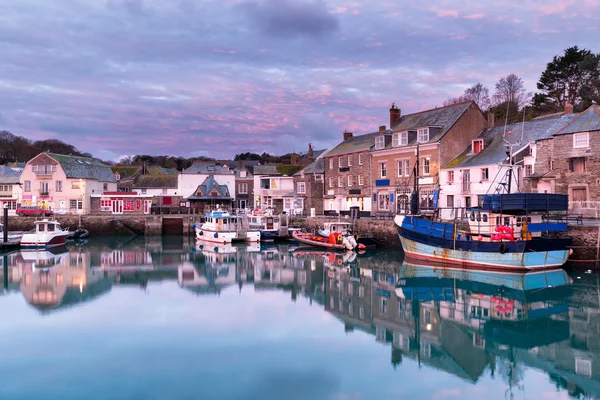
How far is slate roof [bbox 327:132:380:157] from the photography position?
151 ft

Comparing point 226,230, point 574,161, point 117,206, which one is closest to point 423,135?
point 574,161

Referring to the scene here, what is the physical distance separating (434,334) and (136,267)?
20.3 m

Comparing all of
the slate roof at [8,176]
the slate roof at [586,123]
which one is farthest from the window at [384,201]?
the slate roof at [8,176]

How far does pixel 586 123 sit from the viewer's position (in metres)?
28.8

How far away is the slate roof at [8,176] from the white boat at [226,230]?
27369 mm

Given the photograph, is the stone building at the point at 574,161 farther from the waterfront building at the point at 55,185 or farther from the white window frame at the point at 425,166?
the waterfront building at the point at 55,185

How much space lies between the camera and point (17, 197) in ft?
192

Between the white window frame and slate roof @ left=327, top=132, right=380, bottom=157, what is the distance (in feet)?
21.3

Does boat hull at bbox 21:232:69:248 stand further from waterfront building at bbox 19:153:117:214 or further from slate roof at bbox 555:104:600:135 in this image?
slate roof at bbox 555:104:600:135

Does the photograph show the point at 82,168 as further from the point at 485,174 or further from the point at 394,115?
the point at 485,174

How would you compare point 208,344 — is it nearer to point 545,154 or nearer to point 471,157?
point 545,154

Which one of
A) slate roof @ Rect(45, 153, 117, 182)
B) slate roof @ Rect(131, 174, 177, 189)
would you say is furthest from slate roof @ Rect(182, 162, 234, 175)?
slate roof @ Rect(45, 153, 117, 182)

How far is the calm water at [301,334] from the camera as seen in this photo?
38.2ft

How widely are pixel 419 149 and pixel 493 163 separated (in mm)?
7338
